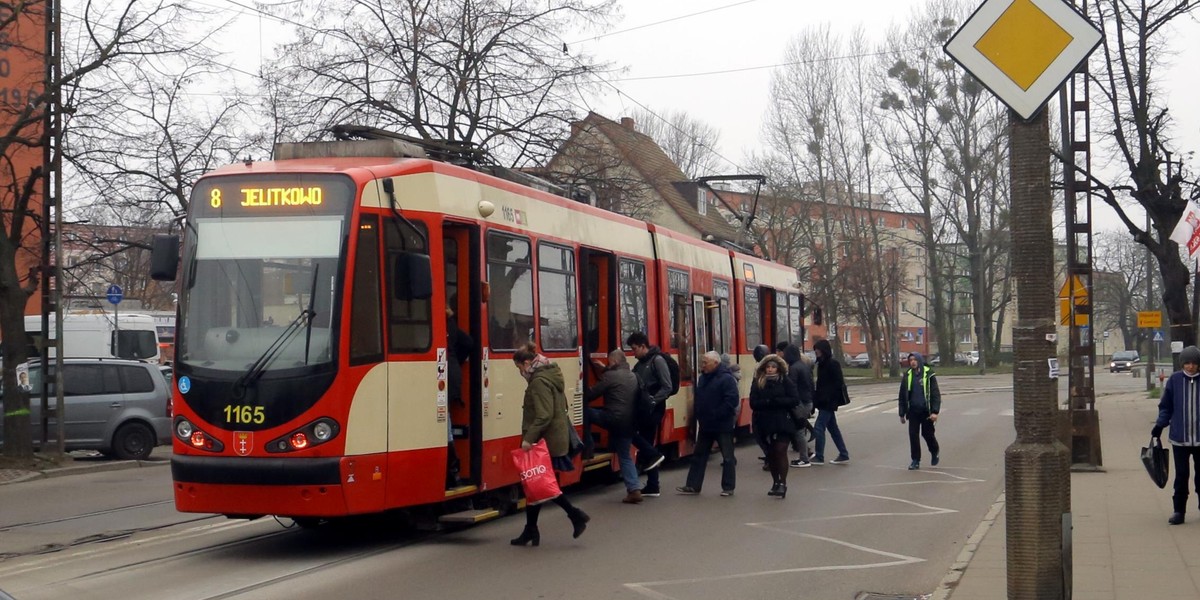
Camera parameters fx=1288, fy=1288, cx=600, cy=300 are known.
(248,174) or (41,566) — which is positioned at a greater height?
(248,174)

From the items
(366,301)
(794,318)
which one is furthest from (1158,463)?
(794,318)

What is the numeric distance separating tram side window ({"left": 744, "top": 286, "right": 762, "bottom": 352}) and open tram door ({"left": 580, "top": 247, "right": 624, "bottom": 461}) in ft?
21.9

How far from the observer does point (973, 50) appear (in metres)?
6.59

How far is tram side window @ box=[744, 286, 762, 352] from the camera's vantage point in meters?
21.5

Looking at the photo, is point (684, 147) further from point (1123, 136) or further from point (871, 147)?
point (1123, 136)

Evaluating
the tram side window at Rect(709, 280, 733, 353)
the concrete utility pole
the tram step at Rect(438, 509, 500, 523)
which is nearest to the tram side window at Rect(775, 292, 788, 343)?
the tram side window at Rect(709, 280, 733, 353)

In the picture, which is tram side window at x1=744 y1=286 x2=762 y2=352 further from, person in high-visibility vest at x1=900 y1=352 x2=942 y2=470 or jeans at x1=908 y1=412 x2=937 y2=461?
jeans at x1=908 y1=412 x2=937 y2=461

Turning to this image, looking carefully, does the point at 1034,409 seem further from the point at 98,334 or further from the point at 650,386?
the point at 98,334

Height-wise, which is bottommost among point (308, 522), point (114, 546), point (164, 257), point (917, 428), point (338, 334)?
point (114, 546)

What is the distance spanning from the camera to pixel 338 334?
993cm

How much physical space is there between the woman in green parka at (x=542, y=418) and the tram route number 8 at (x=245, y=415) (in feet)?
7.10

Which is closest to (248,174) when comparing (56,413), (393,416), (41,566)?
(393,416)

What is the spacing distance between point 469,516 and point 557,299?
9.27 feet

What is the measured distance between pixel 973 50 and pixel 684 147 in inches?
2262
